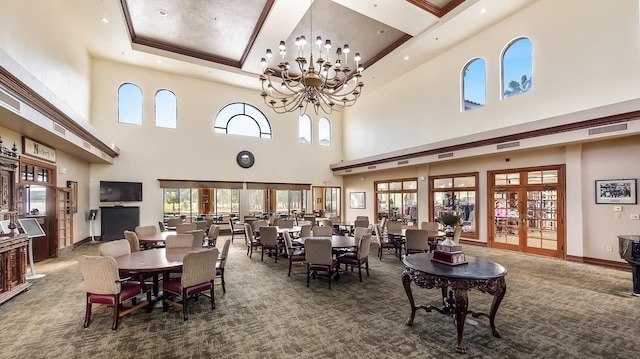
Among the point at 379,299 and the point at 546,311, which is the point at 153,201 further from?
the point at 546,311

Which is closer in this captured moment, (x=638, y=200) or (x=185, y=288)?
(x=185, y=288)

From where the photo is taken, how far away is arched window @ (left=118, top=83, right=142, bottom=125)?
34.4ft

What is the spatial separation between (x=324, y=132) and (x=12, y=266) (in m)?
11.7

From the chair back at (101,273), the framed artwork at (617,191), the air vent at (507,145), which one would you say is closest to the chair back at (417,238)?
the air vent at (507,145)

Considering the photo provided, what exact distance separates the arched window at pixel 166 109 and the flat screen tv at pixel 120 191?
247 cm

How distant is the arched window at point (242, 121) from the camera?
12188 mm

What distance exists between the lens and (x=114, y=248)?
427cm

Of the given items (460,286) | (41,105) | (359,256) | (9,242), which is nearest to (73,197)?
(41,105)

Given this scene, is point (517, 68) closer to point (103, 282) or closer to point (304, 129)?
point (304, 129)

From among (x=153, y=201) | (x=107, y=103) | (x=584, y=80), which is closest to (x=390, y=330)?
(x=584, y=80)

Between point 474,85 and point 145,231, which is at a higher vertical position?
point 474,85

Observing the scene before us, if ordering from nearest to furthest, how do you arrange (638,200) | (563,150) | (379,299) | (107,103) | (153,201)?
(379,299)
(638,200)
(563,150)
(107,103)
(153,201)

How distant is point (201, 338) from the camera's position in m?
3.11

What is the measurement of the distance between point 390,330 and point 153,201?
1037 cm
